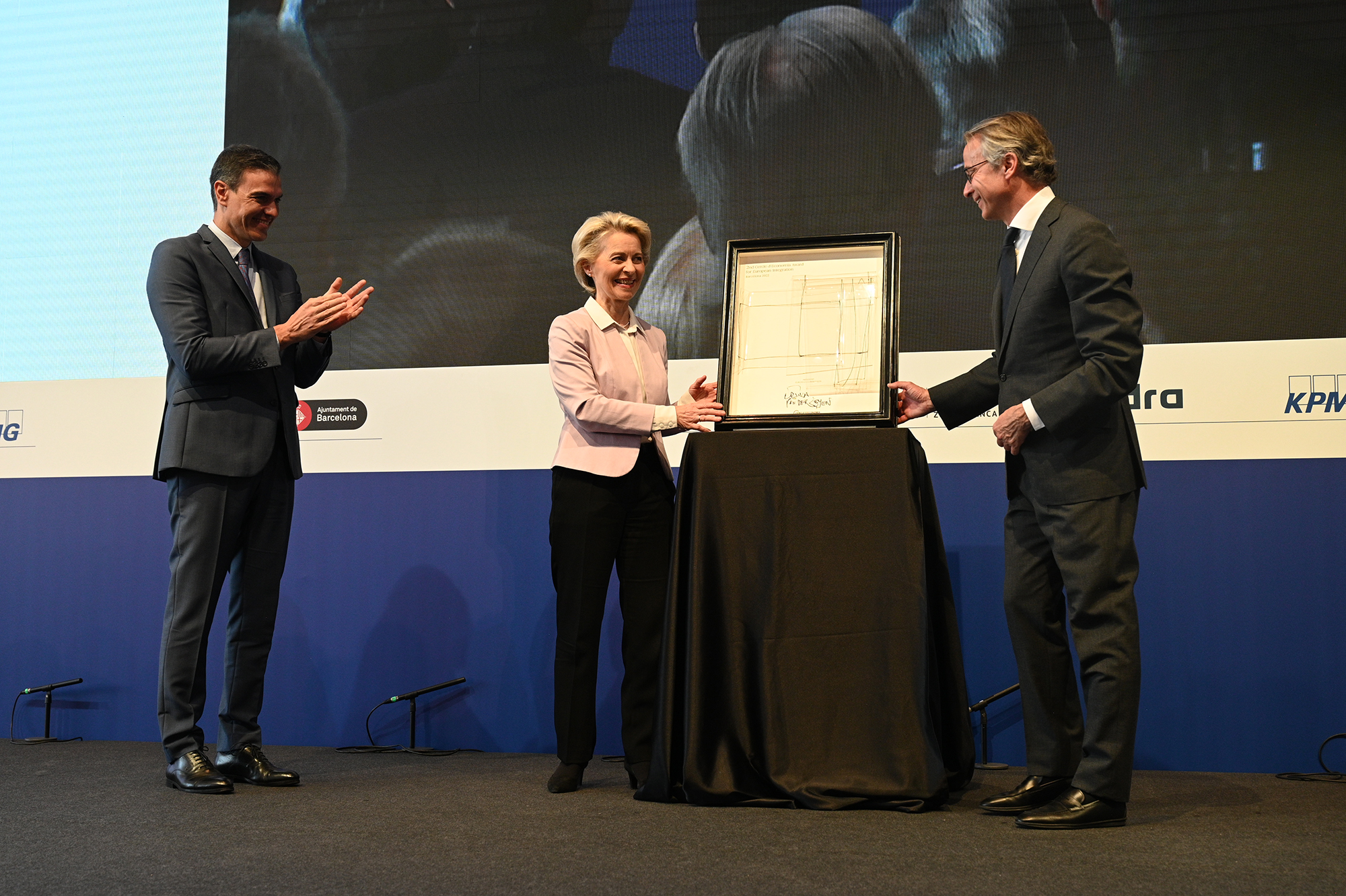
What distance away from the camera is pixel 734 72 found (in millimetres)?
3639

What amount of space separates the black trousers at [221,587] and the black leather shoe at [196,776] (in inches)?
1.4

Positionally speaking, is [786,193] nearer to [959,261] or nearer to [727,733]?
[959,261]

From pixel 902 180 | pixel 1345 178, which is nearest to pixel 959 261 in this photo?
pixel 902 180

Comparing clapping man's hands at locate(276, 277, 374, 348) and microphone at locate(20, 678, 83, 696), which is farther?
microphone at locate(20, 678, 83, 696)

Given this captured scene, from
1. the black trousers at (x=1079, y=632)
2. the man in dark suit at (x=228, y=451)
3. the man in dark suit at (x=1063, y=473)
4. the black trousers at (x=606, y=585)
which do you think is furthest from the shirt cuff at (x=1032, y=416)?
the man in dark suit at (x=228, y=451)

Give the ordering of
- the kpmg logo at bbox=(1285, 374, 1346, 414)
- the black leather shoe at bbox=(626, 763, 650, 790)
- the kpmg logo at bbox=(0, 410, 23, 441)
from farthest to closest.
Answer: the kpmg logo at bbox=(0, 410, 23, 441), the kpmg logo at bbox=(1285, 374, 1346, 414), the black leather shoe at bbox=(626, 763, 650, 790)

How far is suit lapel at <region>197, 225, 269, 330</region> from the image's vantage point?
9.45 ft

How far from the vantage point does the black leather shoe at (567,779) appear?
106 inches

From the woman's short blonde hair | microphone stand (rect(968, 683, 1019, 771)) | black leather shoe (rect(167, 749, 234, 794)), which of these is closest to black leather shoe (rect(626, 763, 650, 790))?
black leather shoe (rect(167, 749, 234, 794))

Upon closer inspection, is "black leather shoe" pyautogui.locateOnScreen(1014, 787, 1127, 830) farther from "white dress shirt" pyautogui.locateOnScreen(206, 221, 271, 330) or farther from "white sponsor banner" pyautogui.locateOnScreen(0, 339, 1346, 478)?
"white dress shirt" pyautogui.locateOnScreen(206, 221, 271, 330)

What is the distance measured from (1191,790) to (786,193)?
215 cm

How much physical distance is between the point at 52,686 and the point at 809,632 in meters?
2.81

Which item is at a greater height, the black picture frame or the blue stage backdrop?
the black picture frame
